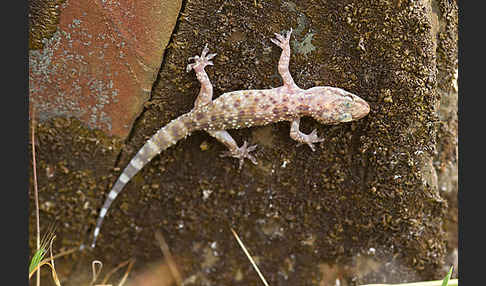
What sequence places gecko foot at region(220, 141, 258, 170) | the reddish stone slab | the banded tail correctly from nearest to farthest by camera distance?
the reddish stone slab → the banded tail → gecko foot at region(220, 141, 258, 170)

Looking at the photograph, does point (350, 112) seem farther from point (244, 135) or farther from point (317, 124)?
point (244, 135)

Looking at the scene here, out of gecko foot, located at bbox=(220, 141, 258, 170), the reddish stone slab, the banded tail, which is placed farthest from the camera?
gecko foot, located at bbox=(220, 141, 258, 170)

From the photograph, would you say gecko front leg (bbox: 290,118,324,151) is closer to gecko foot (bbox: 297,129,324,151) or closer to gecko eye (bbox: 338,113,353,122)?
gecko foot (bbox: 297,129,324,151)

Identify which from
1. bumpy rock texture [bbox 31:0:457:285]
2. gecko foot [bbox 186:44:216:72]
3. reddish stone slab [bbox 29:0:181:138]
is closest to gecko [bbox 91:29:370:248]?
gecko foot [bbox 186:44:216:72]

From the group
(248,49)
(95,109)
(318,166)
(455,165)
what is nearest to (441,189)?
(455,165)

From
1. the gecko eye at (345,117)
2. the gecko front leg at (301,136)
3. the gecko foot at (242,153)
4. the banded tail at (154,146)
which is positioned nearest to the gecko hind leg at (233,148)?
the gecko foot at (242,153)

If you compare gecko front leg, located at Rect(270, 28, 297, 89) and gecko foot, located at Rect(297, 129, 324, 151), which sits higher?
gecko front leg, located at Rect(270, 28, 297, 89)

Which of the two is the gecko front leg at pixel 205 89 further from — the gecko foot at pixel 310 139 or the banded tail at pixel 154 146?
the gecko foot at pixel 310 139
